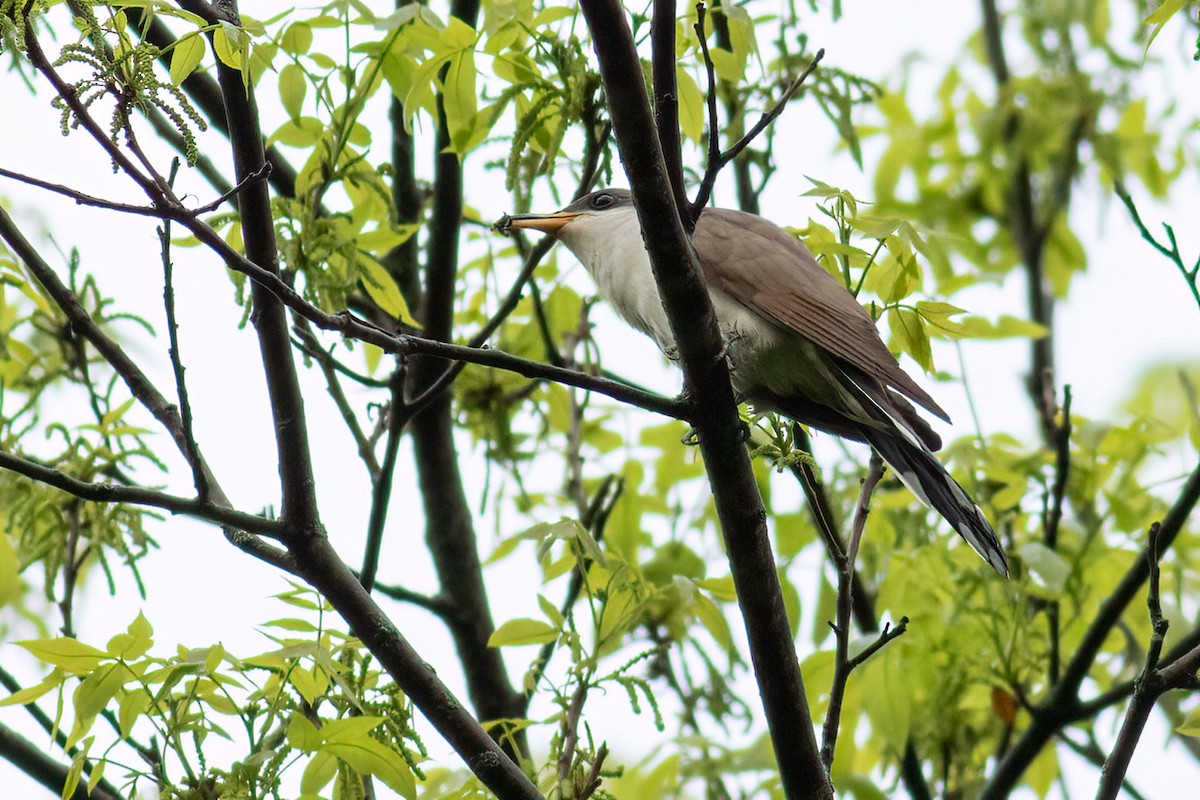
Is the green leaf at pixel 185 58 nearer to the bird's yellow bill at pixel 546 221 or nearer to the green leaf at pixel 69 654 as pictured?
the green leaf at pixel 69 654

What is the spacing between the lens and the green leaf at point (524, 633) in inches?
135

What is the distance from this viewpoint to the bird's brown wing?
386 centimetres

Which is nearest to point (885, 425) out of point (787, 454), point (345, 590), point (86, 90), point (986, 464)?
point (986, 464)

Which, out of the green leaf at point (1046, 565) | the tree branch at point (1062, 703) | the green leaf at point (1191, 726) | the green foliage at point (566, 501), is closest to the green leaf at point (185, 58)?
the green foliage at point (566, 501)

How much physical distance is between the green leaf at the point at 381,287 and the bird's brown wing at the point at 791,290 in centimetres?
94

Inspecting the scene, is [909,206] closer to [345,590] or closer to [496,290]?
[496,290]

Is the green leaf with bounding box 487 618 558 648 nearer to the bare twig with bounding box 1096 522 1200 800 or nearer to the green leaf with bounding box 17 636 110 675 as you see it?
the green leaf with bounding box 17 636 110 675

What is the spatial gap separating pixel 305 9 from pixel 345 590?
1.57 metres

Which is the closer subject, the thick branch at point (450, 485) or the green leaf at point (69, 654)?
the green leaf at point (69, 654)

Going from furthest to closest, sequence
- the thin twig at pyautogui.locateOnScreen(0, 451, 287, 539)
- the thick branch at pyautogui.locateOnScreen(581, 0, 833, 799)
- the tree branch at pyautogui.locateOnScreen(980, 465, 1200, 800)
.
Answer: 1. the tree branch at pyautogui.locateOnScreen(980, 465, 1200, 800)
2. the thin twig at pyautogui.locateOnScreen(0, 451, 287, 539)
3. the thick branch at pyautogui.locateOnScreen(581, 0, 833, 799)

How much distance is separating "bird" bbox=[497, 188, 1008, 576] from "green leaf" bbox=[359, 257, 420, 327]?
522mm

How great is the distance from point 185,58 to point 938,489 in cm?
245

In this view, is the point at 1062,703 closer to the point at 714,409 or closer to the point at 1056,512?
the point at 1056,512

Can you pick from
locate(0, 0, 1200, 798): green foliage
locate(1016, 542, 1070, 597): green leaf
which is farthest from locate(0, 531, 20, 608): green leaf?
locate(1016, 542, 1070, 597): green leaf
